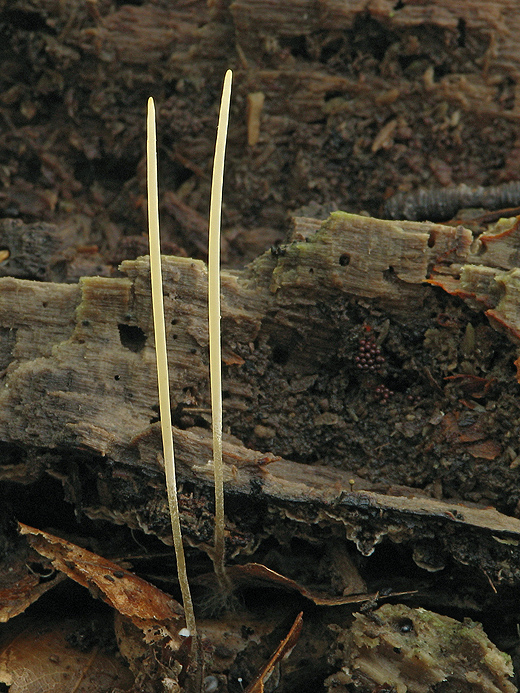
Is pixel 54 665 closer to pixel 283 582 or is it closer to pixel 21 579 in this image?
pixel 21 579

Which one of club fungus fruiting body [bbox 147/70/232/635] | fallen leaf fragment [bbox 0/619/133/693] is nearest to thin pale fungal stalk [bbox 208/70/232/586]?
club fungus fruiting body [bbox 147/70/232/635]

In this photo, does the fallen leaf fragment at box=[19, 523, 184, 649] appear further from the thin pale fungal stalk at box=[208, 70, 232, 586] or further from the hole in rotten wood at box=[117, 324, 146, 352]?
the hole in rotten wood at box=[117, 324, 146, 352]

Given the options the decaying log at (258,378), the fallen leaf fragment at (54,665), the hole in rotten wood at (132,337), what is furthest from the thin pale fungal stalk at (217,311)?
the hole in rotten wood at (132,337)

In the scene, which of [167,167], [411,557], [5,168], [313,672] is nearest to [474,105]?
[167,167]

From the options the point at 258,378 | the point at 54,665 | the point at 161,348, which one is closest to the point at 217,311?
the point at 161,348

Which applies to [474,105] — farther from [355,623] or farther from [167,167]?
[355,623]
